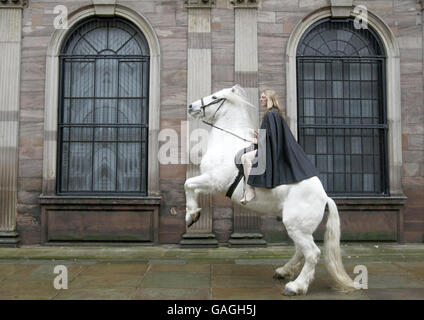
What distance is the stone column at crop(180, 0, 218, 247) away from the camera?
848 centimetres

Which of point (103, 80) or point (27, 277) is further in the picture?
point (103, 80)

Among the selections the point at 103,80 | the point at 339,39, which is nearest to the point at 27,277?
the point at 103,80

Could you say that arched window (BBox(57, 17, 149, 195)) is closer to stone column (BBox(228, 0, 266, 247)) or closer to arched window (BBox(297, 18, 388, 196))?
stone column (BBox(228, 0, 266, 247))

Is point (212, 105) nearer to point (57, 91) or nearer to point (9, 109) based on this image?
point (57, 91)

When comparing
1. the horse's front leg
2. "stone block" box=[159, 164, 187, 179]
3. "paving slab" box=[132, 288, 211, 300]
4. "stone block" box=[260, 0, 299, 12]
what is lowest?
"paving slab" box=[132, 288, 211, 300]

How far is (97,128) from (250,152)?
5043 mm

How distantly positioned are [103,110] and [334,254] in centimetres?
629

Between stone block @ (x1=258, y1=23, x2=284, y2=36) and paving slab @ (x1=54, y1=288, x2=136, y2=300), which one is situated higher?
stone block @ (x1=258, y1=23, x2=284, y2=36)

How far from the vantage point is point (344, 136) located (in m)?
9.25

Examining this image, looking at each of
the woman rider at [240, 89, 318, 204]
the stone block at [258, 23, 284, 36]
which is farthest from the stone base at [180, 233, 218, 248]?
the stone block at [258, 23, 284, 36]

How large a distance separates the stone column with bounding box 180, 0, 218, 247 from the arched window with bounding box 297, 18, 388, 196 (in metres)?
2.21

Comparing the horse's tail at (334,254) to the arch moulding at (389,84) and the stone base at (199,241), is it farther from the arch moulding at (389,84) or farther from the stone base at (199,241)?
the arch moulding at (389,84)

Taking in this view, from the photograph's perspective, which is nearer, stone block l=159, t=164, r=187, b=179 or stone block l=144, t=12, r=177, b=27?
stone block l=159, t=164, r=187, b=179

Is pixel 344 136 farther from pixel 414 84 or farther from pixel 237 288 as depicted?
pixel 237 288
